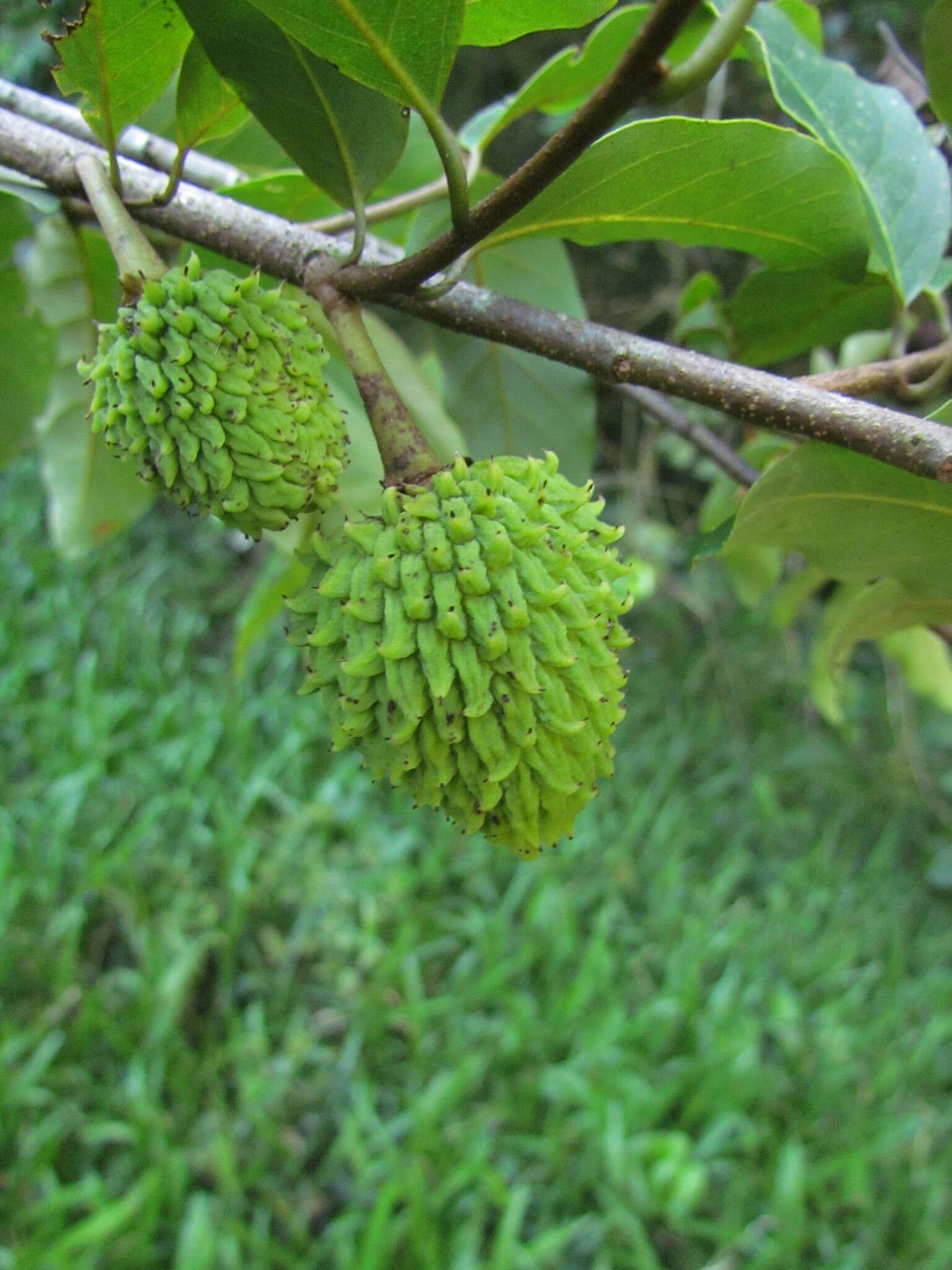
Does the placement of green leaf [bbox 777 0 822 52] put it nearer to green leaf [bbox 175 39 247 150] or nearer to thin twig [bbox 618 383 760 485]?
thin twig [bbox 618 383 760 485]

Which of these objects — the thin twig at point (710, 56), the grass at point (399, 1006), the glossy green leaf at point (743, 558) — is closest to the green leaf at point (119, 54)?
the thin twig at point (710, 56)

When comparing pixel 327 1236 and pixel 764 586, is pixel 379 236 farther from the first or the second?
pixel 327 1236

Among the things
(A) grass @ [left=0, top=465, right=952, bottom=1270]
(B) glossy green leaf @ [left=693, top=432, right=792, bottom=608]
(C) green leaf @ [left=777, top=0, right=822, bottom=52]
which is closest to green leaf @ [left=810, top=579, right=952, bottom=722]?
(B) glossy green leaf @ [left=693, top=432, right=792, bottom=608]

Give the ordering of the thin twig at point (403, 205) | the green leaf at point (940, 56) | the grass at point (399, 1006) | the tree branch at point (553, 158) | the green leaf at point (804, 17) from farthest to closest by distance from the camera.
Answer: the grass at point (399, 1006) → the green leaf at point (804, 17) → the thin twig at point (403, 205) → the green leaf at point (940, 56) → the tree branch at point (553, 158)

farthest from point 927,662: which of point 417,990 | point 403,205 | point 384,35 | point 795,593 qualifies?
point 417,990

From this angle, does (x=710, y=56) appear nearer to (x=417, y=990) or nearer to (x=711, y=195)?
(x=711, y=195)

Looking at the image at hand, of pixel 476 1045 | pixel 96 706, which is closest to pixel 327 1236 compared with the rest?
pixel 476 1045

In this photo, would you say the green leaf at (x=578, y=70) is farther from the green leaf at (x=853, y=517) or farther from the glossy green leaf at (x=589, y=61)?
the green leaf at (x=853, y=517)
